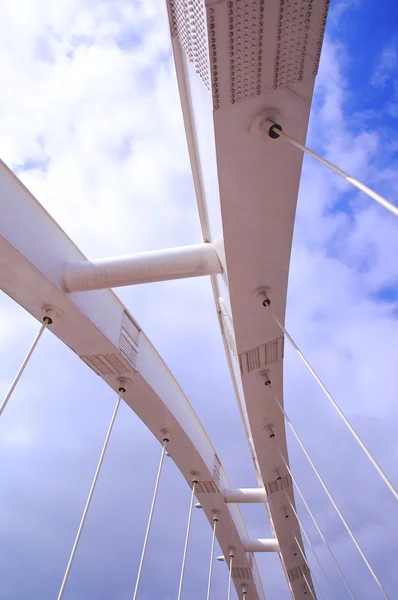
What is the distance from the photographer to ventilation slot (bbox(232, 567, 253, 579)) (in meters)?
12.3

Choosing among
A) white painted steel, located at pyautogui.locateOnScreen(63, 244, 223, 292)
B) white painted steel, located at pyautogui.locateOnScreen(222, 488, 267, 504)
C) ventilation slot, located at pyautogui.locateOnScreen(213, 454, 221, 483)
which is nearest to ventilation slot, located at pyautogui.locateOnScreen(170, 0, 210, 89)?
white painted steel, located at pyautogui.locateOnScreen(63, 244, 223, 292)

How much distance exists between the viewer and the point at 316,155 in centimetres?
243

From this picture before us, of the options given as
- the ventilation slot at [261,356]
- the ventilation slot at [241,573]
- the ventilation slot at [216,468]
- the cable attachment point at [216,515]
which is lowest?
the ventilation slot at [241,573]

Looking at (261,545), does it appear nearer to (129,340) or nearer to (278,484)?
(278,484)

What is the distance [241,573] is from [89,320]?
11.1 meters

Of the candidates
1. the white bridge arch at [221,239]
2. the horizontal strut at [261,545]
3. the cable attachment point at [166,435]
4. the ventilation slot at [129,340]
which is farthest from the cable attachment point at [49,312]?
the horizontal strut at [261,545]

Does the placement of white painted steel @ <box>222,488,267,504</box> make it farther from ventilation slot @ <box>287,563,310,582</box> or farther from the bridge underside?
ventilation slot @ <box>287,563,310,582</box>

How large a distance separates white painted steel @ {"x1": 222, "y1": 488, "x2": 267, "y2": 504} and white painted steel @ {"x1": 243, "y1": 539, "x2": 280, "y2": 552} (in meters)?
2.95

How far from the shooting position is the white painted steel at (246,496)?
31.0 feet

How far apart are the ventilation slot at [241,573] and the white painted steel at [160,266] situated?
11378 mm

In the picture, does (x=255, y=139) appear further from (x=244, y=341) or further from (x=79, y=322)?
(x=79, y=322)

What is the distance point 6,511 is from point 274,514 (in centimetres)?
4481

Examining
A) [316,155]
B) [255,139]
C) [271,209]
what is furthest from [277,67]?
[271,209]

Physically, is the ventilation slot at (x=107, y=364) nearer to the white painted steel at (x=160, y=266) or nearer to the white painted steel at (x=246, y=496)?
the white painted steel at (x=160, y=266)
